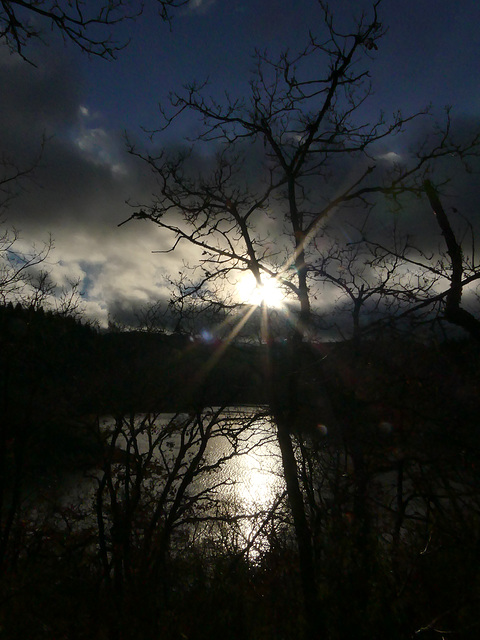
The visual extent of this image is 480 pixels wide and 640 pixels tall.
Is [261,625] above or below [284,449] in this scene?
below

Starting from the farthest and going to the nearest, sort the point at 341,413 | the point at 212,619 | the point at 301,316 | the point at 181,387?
the point at 181,387 → the point at 341,413 → the point at 301,316 → the point at 212,619

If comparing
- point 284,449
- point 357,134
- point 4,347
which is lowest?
point 284,449

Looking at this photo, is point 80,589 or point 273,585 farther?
point 273,585

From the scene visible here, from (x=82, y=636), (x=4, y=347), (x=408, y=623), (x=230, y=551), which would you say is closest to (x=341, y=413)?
(x=408, y=623)

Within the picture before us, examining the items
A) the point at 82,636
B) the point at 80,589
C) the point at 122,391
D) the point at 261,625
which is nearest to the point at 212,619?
the point at 261,625

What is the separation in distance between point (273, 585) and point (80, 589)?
5717 millimetres

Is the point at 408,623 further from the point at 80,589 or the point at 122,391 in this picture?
the point at 122,391

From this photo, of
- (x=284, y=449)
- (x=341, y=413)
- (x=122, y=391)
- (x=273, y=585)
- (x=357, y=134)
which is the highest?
(x=357, y=134)

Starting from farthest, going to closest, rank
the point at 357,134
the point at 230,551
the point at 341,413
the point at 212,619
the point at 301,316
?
1. the point at 230,551
2. the point at 341,413
3. the point at 301,316
4. the point at 212,619
5. the point at 357,134

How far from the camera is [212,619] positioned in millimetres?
7254

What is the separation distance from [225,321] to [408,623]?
202 inches

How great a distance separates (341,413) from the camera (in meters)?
8.30

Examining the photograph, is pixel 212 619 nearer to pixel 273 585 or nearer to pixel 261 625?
pixel 261 625

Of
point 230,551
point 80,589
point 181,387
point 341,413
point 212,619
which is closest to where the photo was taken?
point 212,619
